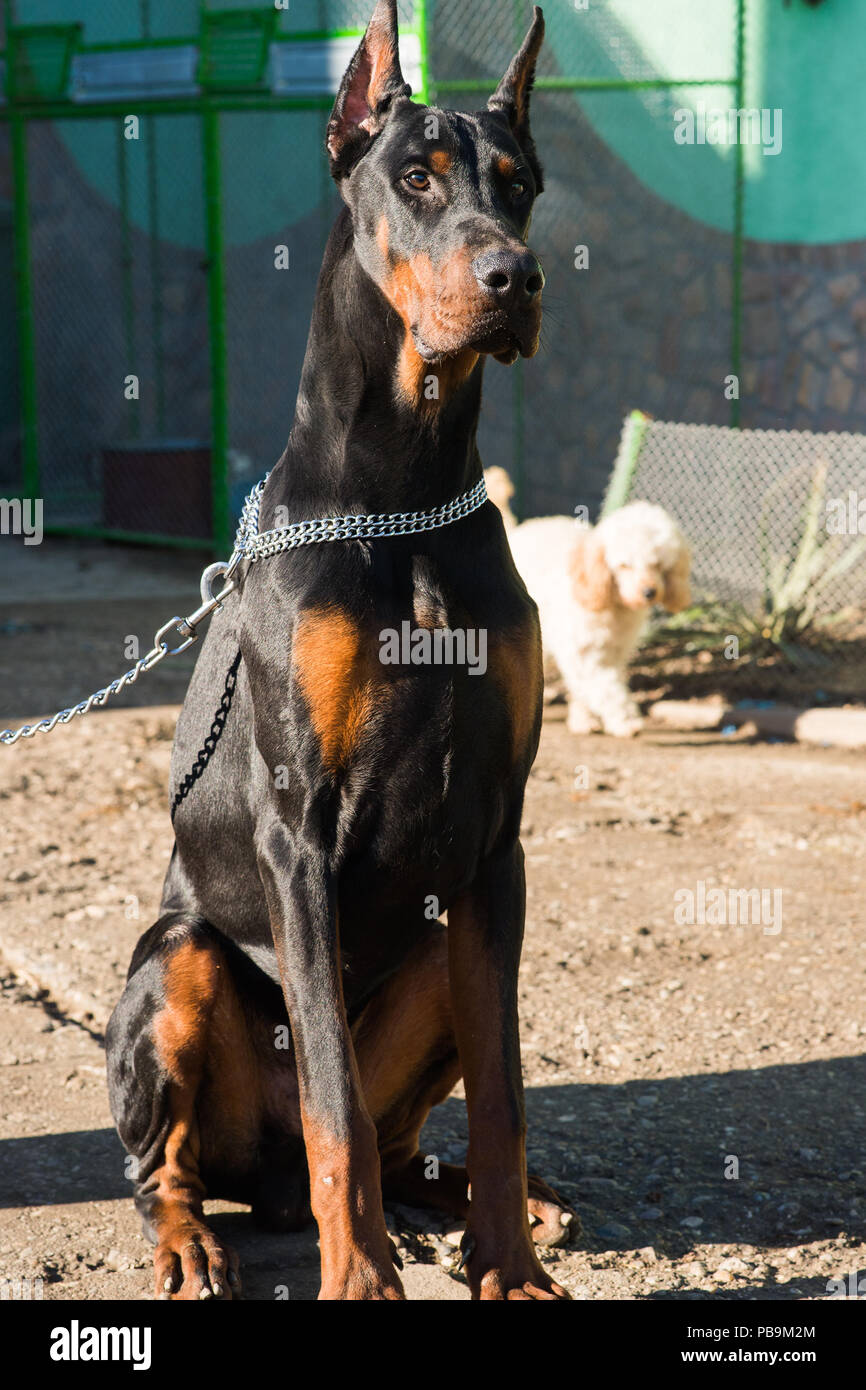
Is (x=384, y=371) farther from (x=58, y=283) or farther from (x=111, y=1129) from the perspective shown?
(x=58, y=283)

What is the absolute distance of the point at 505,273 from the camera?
91.2 inches

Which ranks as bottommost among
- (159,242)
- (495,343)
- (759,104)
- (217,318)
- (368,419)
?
(368,419)

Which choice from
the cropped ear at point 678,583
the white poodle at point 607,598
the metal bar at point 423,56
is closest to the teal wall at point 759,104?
the metal bar at point 423,56

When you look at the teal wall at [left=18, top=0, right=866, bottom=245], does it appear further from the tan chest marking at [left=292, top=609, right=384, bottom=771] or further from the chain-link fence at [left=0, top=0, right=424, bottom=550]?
the tan chest marking at [left=292, top=609, right=384, bottom=771]

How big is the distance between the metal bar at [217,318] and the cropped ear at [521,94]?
23.9ft

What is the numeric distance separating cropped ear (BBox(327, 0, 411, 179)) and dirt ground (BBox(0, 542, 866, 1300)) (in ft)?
6.87

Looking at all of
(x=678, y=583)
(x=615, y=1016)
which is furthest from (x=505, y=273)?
(x=678, y=583)

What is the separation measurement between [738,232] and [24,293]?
5.39 metres

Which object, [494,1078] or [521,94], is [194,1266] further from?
[521,94]

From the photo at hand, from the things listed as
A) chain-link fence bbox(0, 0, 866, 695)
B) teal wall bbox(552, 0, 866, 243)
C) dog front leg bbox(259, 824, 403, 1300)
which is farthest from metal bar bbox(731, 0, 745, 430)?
dog front leg bbox(259, 824, 403, 1300)

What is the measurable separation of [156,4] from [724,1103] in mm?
11532

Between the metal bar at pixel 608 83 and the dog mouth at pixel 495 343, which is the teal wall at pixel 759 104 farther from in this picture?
the dog mouth at pixel 495 343

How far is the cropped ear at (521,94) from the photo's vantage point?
8.75ft

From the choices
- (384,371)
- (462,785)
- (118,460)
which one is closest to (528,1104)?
(462,785)
